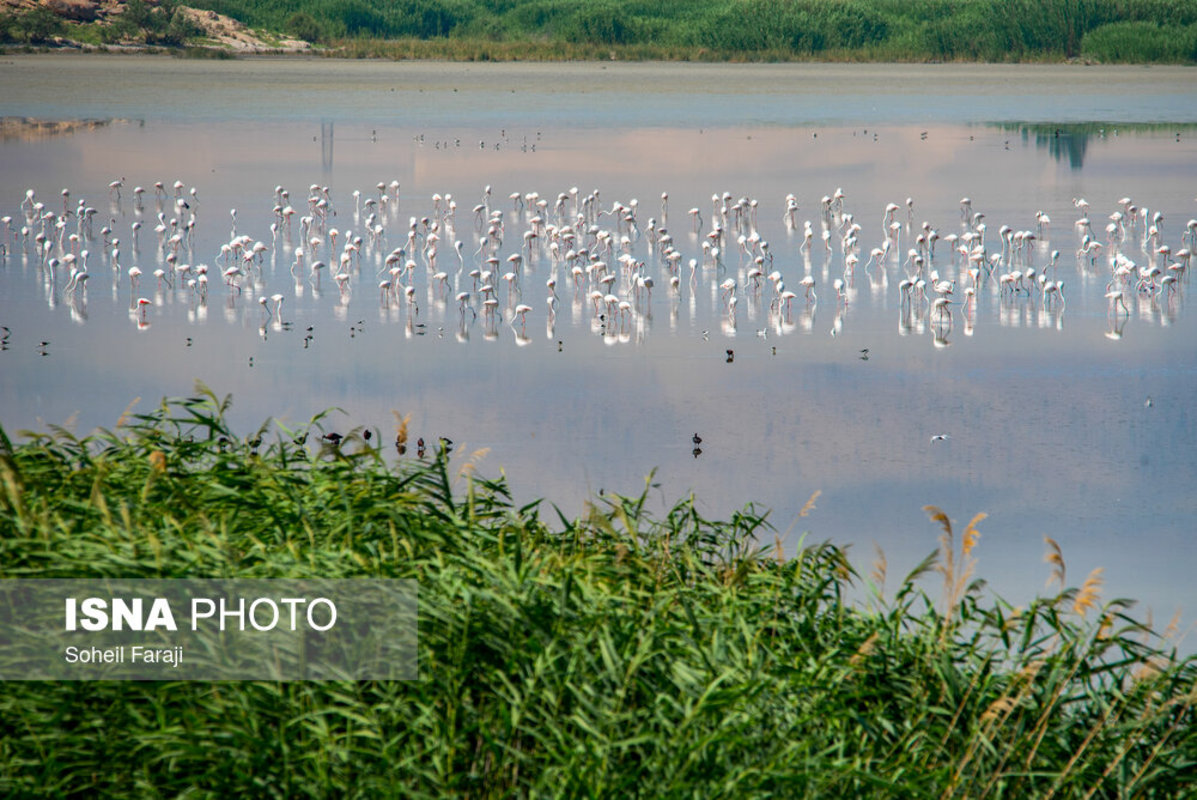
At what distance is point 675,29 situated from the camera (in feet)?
251

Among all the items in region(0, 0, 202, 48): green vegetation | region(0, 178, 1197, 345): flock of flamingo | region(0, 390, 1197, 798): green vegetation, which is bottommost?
region(0, 390, 1197, 798): green vegetation

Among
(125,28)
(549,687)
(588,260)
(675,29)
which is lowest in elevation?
(549,687)

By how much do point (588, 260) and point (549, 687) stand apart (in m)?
12.1

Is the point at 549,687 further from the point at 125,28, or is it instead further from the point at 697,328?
the point at 125,28

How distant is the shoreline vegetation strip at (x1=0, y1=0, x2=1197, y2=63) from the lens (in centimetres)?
6681

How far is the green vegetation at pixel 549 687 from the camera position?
15.5 feet

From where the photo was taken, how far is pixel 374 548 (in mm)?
5801

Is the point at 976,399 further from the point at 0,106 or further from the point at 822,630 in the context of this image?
the point at 0,106

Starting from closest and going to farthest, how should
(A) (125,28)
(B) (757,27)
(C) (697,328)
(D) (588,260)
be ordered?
(C) (697,328) < (D) (588,260) < (B) (757,27) < (A) (125,28)

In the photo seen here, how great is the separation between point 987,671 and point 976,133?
102 feet

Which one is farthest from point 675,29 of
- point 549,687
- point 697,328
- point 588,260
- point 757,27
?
point 549,687

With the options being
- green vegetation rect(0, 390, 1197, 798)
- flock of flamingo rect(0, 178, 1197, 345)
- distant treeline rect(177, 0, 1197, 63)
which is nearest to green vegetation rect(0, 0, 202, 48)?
distant treeline rect(177, 0, 1197, 63)

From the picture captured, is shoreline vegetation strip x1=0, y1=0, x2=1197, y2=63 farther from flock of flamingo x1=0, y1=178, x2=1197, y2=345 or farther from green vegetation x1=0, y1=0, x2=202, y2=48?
flock of flamingo x1=0, y1=178, x2=1197, y2=345

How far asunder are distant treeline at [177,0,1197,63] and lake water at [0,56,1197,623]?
37.2 meters
